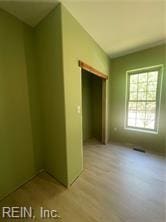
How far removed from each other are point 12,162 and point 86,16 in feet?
8.72

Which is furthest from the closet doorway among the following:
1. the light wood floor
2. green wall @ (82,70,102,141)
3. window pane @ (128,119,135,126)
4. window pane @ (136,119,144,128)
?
the light wood floor

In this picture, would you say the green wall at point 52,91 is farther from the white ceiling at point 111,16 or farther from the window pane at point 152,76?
the window pane at point 152,76

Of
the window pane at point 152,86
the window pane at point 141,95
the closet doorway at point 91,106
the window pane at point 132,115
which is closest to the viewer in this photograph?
the window pane at point 152,86

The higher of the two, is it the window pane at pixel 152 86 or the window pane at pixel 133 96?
the window pane at pixel 152 86

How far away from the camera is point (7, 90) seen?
1776 mm

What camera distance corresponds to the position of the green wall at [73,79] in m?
1.77

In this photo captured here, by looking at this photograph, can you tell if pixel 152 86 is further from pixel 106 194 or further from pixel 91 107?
pixel 106 194

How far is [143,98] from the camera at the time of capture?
337 cm

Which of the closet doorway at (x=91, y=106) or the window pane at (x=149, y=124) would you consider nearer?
the window pane at (x=149, y=124)

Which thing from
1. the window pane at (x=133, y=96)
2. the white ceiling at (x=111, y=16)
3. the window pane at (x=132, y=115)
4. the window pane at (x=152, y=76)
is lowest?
the window pane at (x=132, y=115)

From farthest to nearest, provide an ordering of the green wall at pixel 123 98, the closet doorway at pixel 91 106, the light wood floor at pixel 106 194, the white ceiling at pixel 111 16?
1. the closet doorway at pixel 91 106
2. the green wall at pixel 123 98
3. the white ceiling at pixel 111 16
4. the light wood floor at pixel 106 194

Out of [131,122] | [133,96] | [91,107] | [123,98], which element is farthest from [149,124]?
[91,107]

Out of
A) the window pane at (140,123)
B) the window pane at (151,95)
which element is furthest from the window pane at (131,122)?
the window pane at (151,95)

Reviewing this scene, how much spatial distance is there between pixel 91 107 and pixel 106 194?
2.93 m
